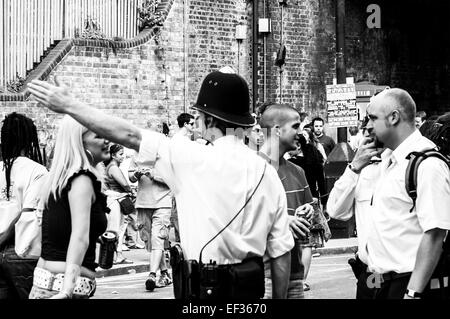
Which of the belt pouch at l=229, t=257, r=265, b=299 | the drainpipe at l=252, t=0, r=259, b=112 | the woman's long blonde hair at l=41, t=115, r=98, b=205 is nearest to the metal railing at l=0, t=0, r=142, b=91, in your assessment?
the drainpipe at l=252, t=0, r=259, b=112

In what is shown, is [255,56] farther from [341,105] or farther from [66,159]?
[66,159]

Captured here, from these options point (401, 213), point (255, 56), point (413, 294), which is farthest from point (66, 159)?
point (255, 56)

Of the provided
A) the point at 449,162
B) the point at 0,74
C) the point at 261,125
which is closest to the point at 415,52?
the point at 0,74

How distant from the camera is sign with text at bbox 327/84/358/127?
22422mm

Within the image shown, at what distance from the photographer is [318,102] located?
29984mm

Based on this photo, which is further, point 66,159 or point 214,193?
point 66,159

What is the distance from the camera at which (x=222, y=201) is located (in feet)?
16.4

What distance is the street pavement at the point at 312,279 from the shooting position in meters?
12.2

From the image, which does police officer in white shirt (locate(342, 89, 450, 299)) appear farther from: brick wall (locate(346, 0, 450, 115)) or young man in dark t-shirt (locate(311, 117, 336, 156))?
brick wall (locate(346, 0, 450, 115))

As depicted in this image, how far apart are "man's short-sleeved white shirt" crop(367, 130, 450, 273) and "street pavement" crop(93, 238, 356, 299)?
5.03m

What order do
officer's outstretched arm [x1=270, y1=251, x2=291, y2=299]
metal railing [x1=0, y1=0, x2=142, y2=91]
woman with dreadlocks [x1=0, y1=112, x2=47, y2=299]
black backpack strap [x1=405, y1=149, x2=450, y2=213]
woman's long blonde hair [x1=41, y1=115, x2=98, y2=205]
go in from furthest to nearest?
metal railing [x1=0, y1=0, x2=142, y2=91] < woman with dreadlocks [x1=0, y1=112, x2=47, y2=299] < woman's long blonde hair [x1=41, y1=115, x2=98, y2=205] < black backpack strap [x1=405, y1=149, x2=450, y2=213] < officer's outstretched arm [x1=270, y1=251, x2=291, y2=299]

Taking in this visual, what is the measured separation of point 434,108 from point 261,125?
2763 centimetres

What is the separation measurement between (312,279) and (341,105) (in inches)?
380

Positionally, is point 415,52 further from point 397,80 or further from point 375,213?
point 375,213
